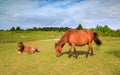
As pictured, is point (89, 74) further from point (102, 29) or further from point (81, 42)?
point (102, 29)

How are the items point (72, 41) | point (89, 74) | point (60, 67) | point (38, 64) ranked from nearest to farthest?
1. point (89, 74)
2. point (60, 67)
3. point (38, 64)
4. point (72, 41)

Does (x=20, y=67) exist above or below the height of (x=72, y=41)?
below

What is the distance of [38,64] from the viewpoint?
15.6m

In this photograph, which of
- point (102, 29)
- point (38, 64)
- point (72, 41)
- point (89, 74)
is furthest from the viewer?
point (102, 29)

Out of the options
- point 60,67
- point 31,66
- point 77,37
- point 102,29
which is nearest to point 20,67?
point 31,66

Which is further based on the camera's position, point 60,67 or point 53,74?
point 60,67

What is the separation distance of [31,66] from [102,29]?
7794 centimetres

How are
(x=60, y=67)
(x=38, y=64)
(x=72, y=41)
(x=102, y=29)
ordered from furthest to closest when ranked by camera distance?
(x=102, y=29)
(x=72, y=41)
(x=38, y=64)
(x=60, y=67)

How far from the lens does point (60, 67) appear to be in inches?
566

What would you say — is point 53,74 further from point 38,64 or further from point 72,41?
point 72,41

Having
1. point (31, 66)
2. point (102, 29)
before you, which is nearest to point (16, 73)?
point (31, 66)

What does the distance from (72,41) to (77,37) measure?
515 millimetres

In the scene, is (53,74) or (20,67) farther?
(20,67)

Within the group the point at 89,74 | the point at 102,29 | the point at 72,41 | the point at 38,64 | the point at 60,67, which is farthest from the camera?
the point at 102,29
